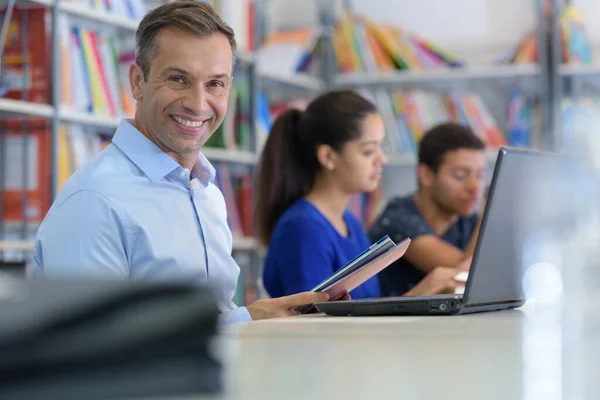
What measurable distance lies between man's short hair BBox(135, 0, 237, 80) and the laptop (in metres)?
0.63

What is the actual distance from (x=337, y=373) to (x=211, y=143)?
3.23 metres

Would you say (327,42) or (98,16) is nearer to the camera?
(98,16)

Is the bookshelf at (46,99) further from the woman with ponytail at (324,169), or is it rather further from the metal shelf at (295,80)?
the metal shelf at (295,80)

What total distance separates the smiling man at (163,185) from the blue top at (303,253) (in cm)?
38

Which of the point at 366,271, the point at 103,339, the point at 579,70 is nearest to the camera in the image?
the point at 103,339

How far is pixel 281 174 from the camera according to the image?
7.86 ft

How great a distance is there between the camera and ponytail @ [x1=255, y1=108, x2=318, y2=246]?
241cm

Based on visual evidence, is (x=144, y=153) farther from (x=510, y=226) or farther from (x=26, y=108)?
(x=26, y=108)

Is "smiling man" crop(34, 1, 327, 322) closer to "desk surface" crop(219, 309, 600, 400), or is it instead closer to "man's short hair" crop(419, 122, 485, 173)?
"desk surface" crop(219, 309, 600, 400)

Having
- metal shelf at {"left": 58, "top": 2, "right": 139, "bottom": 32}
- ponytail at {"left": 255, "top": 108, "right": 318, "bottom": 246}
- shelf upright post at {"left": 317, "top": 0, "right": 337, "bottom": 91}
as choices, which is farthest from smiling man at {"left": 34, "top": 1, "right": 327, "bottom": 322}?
shelf upright post at {"left": 317, "top": 0, "right": 337, "bottom": 91}

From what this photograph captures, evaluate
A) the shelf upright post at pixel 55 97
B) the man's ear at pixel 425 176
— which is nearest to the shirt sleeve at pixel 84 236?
the shelf upright post at pixel 55 97

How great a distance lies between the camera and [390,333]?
0.69 meters

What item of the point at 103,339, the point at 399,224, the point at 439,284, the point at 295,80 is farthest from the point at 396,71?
the point at 103,339

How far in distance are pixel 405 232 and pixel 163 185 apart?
4.30 feet
